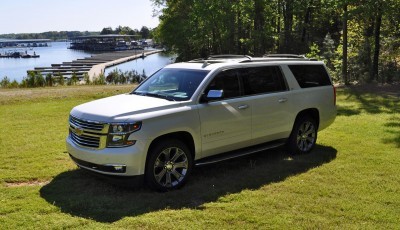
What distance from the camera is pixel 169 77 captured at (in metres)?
6.91

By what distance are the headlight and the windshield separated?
96 centimetres

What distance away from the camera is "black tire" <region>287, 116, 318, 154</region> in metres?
7.70

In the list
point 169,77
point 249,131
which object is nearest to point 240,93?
point 249,131

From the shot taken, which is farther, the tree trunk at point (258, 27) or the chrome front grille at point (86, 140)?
the tree trunk at point (258, 27)

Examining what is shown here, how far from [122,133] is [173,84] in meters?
1.58

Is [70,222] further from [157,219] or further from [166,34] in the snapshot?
[166,34]

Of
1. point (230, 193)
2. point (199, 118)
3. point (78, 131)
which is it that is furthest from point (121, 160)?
point (230, 193)

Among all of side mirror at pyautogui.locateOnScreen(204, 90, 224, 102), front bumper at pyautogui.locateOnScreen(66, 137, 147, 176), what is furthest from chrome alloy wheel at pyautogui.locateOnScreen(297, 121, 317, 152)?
front bumper at pyautogui.locateOnScreen(66, 137, 147, 176)

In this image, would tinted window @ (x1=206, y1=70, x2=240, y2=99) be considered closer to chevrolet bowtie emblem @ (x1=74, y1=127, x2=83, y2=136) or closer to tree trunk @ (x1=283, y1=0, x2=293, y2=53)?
chevrolet bowtie emblem @ (x1=74, y1=127, x2=83, y2=136)

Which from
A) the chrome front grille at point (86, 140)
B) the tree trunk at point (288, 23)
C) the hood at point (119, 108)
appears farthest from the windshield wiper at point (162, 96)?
the tree trunk at point (288, 23)

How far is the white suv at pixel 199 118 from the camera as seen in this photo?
18.0 feet

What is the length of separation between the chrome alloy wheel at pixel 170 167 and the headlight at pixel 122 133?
523mm

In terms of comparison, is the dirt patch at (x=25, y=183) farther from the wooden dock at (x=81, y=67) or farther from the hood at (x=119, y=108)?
the wooden dock at (x=81, y=67)

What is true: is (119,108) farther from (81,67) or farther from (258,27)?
(81,67)
